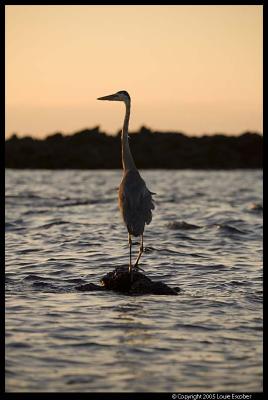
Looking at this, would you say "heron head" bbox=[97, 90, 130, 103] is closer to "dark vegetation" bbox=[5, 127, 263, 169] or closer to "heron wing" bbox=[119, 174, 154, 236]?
"heron wing" bbox=[119, 174, 154, 236]

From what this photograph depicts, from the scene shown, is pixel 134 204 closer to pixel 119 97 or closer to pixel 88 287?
pixel 88 287

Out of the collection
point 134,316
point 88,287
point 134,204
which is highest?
point 134,204

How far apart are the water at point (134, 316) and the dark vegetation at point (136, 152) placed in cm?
7709

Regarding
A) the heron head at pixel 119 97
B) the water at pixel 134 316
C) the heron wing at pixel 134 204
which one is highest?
the heron head at pixel 119 97

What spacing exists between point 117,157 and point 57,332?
94056 mm

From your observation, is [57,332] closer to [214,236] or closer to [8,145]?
[214,236]

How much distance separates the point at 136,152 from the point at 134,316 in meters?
98.2

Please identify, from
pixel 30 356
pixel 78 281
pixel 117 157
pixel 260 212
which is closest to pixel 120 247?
pixel 78 281

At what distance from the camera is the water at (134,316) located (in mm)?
9297

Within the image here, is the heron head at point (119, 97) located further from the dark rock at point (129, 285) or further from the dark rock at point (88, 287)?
the dark rock at point (88, 287)

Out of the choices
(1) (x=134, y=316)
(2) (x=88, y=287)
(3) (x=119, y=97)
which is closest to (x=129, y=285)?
(2) (x=88, y=287)

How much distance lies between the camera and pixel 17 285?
15016mm

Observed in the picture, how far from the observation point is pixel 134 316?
40.5 feet

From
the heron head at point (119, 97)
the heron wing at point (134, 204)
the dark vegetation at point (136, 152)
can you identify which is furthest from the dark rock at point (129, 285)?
the dark vegetation at point (136, 152)
